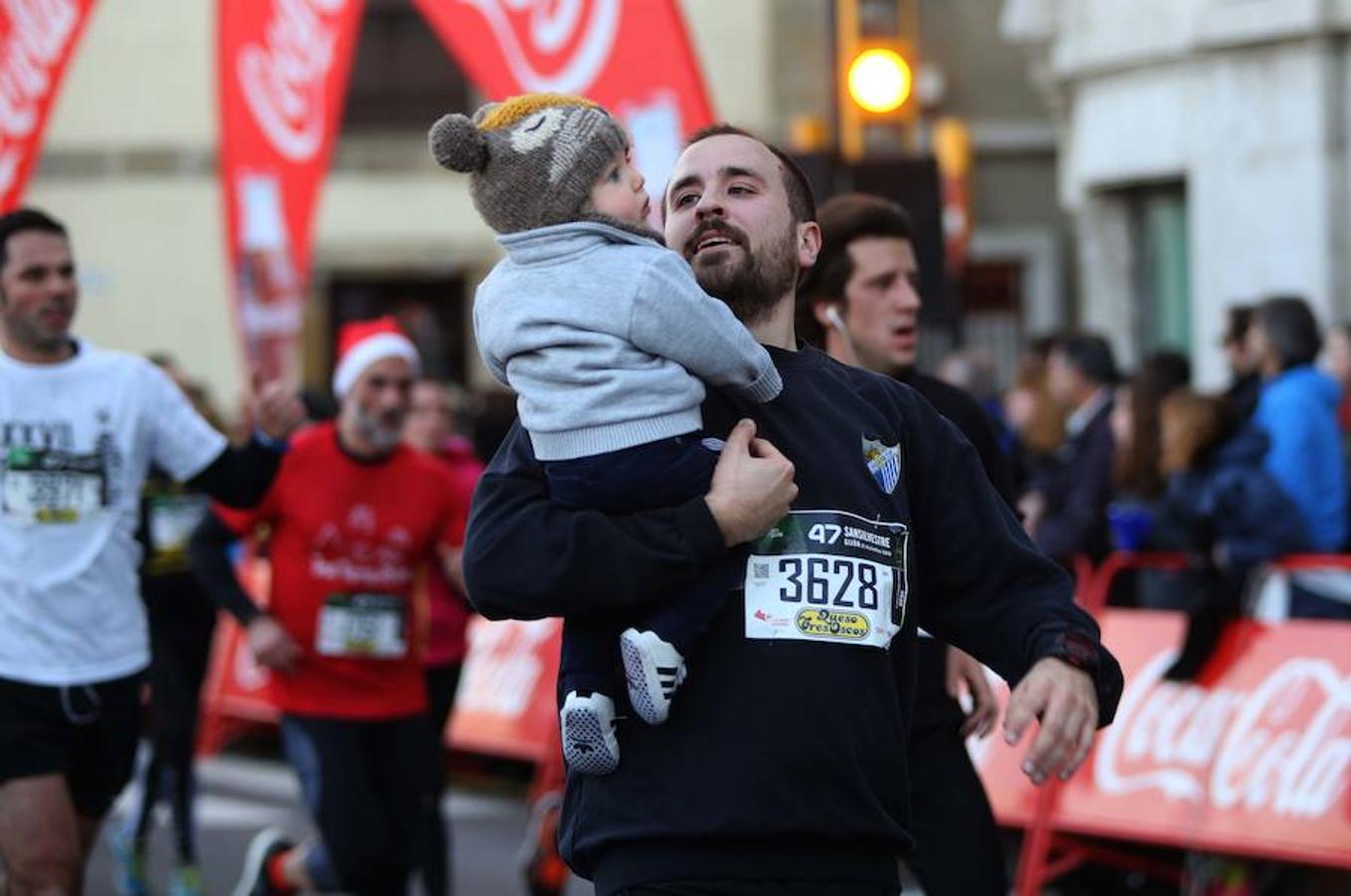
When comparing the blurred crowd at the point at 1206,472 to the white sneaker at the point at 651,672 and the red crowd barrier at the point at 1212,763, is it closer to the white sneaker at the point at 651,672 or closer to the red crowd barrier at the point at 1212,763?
the red crowd barrier at the point at 1212,763

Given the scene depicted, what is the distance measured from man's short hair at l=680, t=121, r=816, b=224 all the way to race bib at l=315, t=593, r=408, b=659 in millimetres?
3874

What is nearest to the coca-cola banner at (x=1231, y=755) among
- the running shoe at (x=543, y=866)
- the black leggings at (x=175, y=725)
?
the running shoe at (x=543, y=866)

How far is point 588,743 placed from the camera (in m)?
3.87

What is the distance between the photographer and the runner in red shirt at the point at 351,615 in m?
7.84

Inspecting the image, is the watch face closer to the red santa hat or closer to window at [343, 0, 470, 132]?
the red santa hat

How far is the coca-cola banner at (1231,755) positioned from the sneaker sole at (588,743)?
497 centimetres

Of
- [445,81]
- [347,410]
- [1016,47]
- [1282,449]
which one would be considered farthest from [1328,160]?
[445,81]

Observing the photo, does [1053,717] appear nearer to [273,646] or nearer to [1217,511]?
[273,646]

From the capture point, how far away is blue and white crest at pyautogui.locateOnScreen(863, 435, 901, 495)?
4066 millimetres

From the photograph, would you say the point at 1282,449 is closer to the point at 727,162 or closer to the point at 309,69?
the point at 309,69

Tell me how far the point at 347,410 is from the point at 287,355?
3.60 metres

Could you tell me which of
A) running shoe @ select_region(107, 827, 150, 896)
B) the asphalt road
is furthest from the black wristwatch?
running shoe @ select_region(107, 827, 150, 896)

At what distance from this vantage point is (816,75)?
94.0ft

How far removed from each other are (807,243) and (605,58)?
4.79 meters
